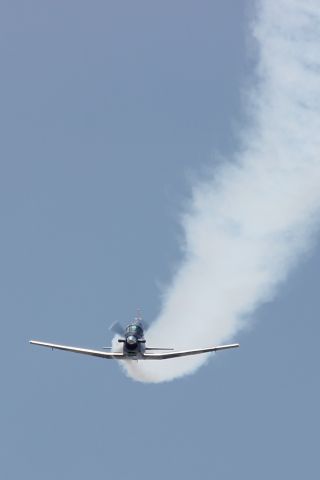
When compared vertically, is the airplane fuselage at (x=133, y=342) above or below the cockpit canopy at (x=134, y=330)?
below

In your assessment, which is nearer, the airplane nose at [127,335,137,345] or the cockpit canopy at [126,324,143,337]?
the airplane nose at [127,335,137,345]

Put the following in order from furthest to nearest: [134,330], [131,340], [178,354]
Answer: [178,354] → [134,330] → [131,340]

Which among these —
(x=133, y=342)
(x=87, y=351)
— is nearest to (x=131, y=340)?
(x=133, y=342)

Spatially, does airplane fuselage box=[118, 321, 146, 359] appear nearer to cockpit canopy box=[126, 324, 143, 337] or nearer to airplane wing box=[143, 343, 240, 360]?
cockpit canopy box=[126, 324, 143, 337]

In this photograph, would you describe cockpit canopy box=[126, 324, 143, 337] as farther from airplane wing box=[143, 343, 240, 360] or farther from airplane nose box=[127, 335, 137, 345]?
airplane wing box=[143, 343, 240, 360]

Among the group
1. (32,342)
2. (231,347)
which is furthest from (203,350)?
(32,342)

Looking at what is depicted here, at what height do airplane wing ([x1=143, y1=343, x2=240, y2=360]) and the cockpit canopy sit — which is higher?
the cockpit canopy

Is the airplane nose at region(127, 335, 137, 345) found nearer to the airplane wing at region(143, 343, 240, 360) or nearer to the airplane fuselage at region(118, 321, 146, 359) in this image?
the airplane fuselage at region(118, 321, 146, 359)

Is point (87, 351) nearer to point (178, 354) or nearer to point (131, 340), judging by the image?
point (131, 340)

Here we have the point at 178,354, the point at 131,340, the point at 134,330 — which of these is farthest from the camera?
the point at 178,354

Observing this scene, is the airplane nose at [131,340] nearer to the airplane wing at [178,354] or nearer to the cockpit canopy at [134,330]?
the cockpit canopy at [134,330]

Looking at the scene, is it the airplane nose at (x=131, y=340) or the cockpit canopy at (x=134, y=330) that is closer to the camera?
the airplane nose at (x=131, y=340)

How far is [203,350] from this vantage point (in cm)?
11238

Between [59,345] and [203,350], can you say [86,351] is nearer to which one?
[59,345]
